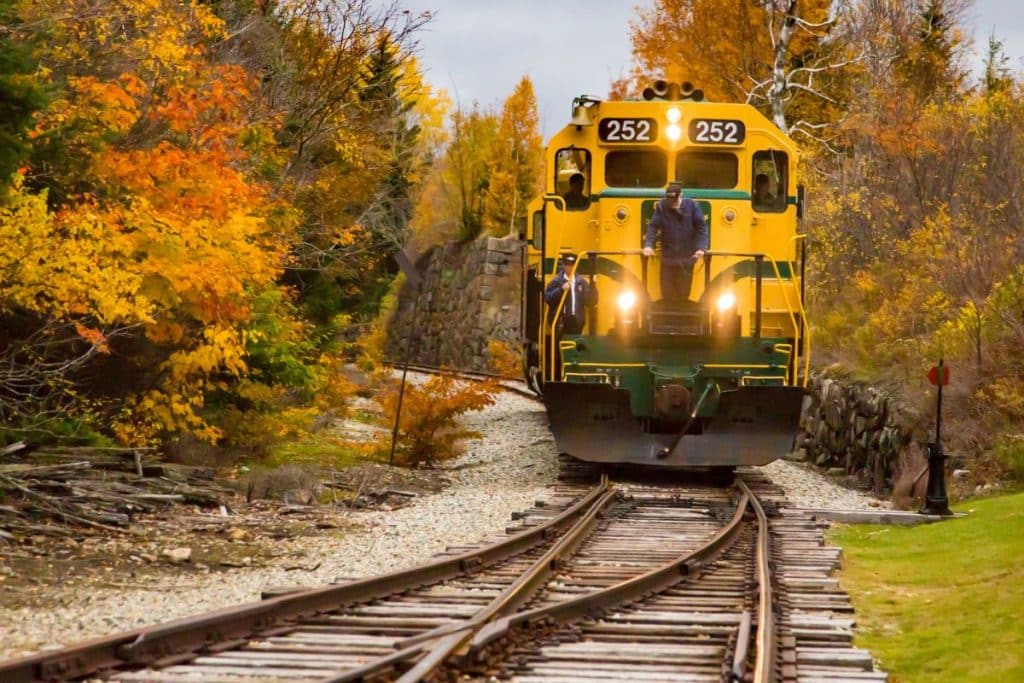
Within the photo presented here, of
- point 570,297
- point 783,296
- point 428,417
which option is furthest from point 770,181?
point 428,417

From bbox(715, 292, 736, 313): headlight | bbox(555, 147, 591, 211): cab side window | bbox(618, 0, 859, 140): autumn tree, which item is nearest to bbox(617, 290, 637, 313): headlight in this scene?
bbox(715, 292, 736, 313): headlight

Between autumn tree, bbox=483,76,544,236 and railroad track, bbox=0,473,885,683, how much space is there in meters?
39.8

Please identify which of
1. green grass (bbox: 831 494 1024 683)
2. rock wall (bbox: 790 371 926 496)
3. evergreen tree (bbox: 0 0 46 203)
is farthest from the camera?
rock wall (bbox: 790 371 926 496)

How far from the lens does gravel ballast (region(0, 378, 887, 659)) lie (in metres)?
7.27

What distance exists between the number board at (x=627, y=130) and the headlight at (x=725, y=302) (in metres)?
1.90

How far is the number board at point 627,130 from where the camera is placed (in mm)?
14820

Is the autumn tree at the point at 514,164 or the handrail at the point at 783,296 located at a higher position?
the autumn tree at the point at 514,164

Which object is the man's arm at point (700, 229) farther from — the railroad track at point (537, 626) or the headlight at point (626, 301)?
the railroad track at point (537, 626)

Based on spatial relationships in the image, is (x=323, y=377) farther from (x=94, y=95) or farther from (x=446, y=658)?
(x=446, y=658)

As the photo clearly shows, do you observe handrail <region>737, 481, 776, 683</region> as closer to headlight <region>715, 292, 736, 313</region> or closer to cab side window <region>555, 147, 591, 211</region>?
headlight <region>715, 292, 736, 313</region>

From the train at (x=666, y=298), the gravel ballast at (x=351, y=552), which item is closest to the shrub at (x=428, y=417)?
the gravel ballast at (x=351, y=552)

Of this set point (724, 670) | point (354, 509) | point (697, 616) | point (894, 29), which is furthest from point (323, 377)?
point (894, 29)

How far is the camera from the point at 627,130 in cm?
1484

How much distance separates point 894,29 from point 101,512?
2804 cm
